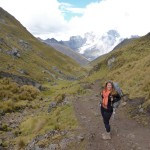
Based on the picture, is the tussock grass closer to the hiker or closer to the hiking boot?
the hiking boot

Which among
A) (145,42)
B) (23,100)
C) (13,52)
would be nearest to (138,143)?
(23,100)

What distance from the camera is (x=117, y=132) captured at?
2141cm

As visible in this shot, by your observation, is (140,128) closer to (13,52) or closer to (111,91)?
(111,91)

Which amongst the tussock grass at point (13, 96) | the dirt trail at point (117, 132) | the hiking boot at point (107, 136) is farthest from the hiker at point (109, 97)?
the tussock grass at point (13, 96)

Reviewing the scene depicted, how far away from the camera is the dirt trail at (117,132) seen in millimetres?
19031

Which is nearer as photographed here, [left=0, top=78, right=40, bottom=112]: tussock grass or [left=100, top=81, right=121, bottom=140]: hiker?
[left=100, top=81, right=121, bottom=140]: hiker

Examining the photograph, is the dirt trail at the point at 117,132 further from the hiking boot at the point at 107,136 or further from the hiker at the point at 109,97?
the hiker at the point at 109,97

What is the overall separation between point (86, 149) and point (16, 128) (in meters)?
16.1

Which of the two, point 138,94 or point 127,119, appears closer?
point 127,119

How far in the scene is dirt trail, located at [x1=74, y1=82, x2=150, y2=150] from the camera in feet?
62.4

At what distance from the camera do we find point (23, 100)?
52344 millimetres

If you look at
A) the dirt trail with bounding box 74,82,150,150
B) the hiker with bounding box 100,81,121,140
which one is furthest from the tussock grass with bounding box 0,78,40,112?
the hiker with bounding box 100,81,121,140

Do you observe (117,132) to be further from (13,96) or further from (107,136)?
(13,96)

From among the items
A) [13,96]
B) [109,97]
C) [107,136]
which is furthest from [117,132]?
[13,96]
